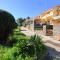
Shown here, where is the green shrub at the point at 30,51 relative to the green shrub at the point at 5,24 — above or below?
below

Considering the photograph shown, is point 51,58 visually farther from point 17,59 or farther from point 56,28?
point 56,28

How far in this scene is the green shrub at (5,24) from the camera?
1390 cm

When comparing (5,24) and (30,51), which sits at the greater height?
(5,24)

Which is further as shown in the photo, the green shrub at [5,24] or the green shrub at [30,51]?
the green shrub at [5,24]

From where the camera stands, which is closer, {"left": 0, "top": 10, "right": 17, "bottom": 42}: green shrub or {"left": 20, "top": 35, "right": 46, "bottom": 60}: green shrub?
{"left": 20, "top": 35, "right": 46, "bottom": 60}: green shrub

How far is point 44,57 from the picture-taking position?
10086mm

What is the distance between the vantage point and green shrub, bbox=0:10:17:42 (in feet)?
45.6

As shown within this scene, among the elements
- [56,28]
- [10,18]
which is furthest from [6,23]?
[56,28]

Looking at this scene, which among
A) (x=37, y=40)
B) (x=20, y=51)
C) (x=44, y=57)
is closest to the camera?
(x=20, y=51)

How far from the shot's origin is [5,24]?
1408 cm

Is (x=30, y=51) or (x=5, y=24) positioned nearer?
(x=30, y=51)

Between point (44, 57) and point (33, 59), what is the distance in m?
1.86

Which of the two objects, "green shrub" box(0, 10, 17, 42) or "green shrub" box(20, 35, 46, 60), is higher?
"green shrub" box(0, 10, 17, 42)

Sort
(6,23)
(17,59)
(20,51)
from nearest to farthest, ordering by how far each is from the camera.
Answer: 1. (17,59)
2. (20,51)
3. (6,23)
